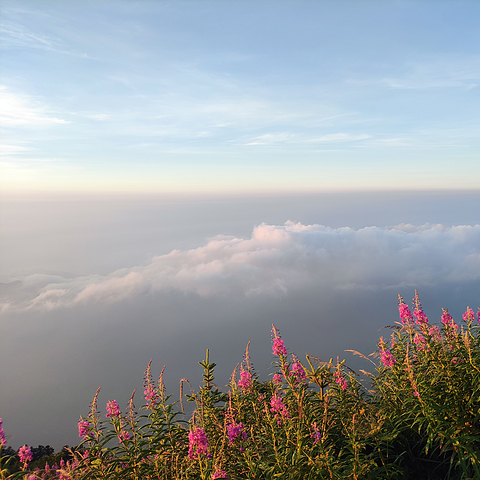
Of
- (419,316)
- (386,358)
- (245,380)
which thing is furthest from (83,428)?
(419,316)

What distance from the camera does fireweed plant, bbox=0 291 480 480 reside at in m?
3.90

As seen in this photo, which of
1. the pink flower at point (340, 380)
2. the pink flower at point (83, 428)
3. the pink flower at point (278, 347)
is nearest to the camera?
the pink flower at point (83, 428)

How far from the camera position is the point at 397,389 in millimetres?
5402

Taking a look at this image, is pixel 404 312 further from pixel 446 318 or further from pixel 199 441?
pixel 199 441

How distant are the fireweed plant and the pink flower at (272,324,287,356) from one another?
0.6 inches

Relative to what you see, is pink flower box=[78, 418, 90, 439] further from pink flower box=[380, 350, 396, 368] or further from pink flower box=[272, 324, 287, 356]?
pink flower box=[380, 350, 396, 368]

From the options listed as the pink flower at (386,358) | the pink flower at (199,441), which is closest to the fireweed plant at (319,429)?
the pink flower at (199,441)

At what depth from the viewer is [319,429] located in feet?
13.7

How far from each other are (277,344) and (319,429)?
1301mm

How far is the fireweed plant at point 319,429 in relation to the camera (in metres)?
3.90

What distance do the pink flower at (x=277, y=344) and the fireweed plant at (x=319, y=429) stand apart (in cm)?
2

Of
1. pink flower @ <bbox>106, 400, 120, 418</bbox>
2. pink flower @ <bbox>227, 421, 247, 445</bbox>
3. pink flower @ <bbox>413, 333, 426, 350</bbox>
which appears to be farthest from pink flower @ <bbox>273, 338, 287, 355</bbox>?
pink flower @ <bbox>106, 400, 120, 418</bbox>

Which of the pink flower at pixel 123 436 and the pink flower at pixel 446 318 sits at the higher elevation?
the pink flower at pixel 446 318

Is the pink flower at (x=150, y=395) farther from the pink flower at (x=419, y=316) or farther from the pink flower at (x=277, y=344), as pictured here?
the pink flower at (x=419, y=316)
